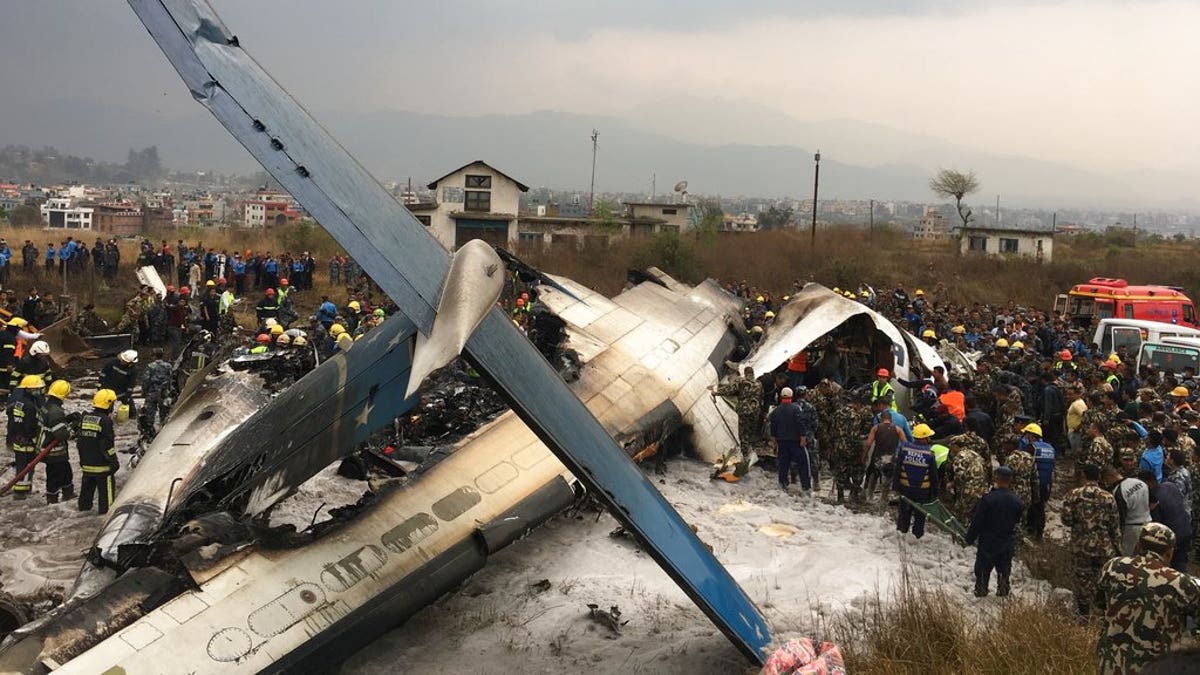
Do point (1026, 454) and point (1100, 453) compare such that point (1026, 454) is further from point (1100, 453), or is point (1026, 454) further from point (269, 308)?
point (269, 308)

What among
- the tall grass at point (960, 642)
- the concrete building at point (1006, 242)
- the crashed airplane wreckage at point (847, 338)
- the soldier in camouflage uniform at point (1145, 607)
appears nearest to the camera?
the soldier in camouflage uniform at point (1145, 607)

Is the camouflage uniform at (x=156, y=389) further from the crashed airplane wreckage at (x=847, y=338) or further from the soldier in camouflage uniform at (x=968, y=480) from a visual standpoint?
the soldier in camouflage uniform at (x=968, y=480)

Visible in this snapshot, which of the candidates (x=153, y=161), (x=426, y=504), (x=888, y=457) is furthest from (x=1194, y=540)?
(x=153, y=161)

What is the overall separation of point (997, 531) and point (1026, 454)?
155 cm

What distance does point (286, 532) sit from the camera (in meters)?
7.55

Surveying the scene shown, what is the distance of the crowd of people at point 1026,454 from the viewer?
6.37m

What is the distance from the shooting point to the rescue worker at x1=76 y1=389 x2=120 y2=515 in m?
10.9

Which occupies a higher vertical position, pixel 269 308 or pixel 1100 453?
pixel 269 308

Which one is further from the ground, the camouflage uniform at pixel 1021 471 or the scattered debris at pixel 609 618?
the camouflage uniform at pixel 1021 471

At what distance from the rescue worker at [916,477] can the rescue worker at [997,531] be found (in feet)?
4.34

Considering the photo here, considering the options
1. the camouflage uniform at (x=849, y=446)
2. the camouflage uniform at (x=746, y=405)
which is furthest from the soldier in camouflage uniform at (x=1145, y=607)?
the camouflage uniform at (x=746, y=405)

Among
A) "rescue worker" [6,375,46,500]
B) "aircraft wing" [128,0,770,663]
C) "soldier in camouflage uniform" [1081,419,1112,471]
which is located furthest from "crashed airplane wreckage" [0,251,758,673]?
"soldier in camouflage uniform" [1081,419,1112,471]

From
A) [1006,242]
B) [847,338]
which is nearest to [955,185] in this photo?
[1006,242]

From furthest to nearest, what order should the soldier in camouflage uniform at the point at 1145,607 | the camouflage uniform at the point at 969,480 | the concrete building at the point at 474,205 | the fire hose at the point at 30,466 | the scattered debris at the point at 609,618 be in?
1. the concrete building at the point at 474,205
2. the fire hose at the point at 30,466
3. the camouflage uniform at the point at 969,480
4. the scattered debris at the point at 609,618
5. the soldier in camouflage uniform at the point at 1145,607
